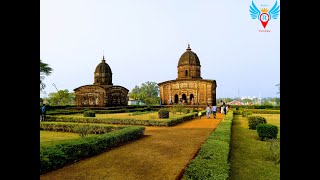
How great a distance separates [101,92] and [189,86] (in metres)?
16.8

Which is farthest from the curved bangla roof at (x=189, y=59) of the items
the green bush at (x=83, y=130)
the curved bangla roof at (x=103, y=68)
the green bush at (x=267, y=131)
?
the green bush at (x=267, y=131)

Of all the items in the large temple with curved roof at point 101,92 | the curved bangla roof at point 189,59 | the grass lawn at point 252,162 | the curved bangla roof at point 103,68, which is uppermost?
the curved bangla roof at point 189,59

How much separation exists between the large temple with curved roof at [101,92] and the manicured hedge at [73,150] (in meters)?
34.1

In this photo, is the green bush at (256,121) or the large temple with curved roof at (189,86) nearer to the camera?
the green bush at (256,121)

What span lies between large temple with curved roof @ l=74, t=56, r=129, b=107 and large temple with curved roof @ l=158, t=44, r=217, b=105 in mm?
9189

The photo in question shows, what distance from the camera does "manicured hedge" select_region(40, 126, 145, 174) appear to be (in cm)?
652

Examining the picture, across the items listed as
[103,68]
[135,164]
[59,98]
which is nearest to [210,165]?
[135,164]

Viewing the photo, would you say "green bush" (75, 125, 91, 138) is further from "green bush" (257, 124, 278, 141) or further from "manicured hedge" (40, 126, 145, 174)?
"green bush" (257, 124, 278, 141)

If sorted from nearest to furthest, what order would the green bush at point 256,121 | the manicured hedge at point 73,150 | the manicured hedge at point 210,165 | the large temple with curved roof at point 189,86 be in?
1. the manicured hedge at point 210,165
2. the manicured hedge at point 73,150
3. the green bush at point 256,121
4. the large temple with curved roof at point 189,86

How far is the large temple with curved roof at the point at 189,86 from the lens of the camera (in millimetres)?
42375

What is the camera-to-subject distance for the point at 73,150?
7.49 m

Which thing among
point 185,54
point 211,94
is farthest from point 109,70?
point 211,94

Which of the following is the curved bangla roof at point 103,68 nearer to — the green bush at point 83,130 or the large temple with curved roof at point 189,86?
the large temple with curved roof at point 189,86
